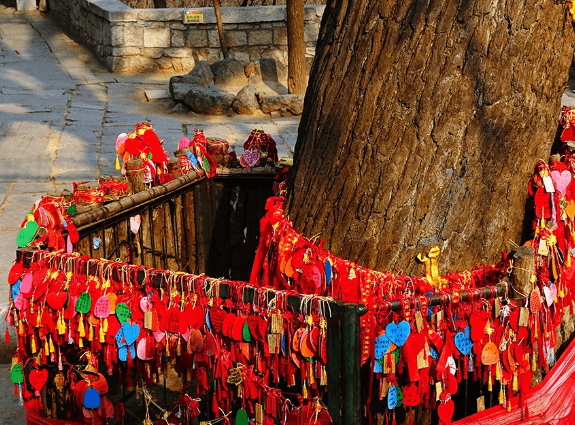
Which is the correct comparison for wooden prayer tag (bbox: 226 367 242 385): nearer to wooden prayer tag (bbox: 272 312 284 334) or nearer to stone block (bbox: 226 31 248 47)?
wooden prayer tag (bbox: 272 312 284 334)

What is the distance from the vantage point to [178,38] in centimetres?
1275

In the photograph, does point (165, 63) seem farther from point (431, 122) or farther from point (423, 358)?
point (423, 358)

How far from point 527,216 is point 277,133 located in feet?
22.9

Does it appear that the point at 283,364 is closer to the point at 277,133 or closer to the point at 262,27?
the point at 277,133

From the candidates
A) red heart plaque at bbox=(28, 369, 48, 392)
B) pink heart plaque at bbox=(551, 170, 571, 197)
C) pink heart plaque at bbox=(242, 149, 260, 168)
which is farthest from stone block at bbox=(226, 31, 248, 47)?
A: red heart plaque at bbox=(28, 369, 48, 392)

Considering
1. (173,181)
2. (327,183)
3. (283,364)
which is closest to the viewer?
(283,364)

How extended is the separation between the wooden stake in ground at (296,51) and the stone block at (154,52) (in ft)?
8.46

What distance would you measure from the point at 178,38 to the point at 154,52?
0.47m

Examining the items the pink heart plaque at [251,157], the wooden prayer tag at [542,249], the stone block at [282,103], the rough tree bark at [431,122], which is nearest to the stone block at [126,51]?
the stone block at [282,103]

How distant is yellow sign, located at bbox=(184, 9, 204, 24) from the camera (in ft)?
41.3

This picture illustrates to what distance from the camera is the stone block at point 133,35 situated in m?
12.5

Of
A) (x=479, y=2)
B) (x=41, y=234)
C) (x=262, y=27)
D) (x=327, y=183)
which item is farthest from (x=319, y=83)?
(x=262, y=27)

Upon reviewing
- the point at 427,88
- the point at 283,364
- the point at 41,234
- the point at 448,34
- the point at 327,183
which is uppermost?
the point at 448,34

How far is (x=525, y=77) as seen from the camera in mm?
2781
